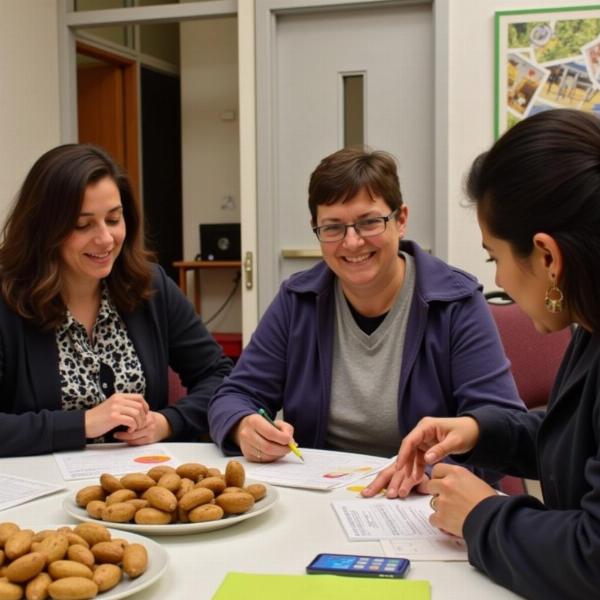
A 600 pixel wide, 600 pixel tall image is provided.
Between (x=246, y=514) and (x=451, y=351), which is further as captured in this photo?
(x=451, y=351)

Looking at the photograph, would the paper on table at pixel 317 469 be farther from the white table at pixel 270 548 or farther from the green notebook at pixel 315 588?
the green notebook at pixel 315 588

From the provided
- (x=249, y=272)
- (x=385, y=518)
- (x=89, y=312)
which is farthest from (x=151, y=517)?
(x=249, y=272)

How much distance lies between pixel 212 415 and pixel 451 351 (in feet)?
1.79

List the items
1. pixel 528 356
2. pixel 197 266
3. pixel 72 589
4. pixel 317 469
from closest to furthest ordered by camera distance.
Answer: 1. pixel 72 589
2. pixel 317 469
3. pixel 528 356
4. pixel 197 266

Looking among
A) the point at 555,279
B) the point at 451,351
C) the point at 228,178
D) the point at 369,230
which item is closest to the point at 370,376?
the point at 451,351

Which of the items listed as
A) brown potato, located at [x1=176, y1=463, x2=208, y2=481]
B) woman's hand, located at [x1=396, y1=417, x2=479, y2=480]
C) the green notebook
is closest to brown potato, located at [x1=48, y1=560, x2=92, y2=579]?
the green notebook

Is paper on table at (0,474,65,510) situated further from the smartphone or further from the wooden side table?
the wooden side table

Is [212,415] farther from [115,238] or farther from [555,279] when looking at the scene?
[555,279]

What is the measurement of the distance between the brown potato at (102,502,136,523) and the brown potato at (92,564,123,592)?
197 millimetres

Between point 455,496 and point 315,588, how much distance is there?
25 centimetres

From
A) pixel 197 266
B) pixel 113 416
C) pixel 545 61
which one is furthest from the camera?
pixel 197 266

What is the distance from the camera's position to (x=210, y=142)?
5.71 metres

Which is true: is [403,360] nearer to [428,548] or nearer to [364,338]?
[364,338]

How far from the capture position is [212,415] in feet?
5.80
